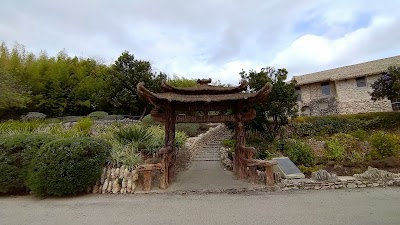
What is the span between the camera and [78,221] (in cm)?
410

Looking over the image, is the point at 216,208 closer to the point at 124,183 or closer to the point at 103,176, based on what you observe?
the point at 124,183

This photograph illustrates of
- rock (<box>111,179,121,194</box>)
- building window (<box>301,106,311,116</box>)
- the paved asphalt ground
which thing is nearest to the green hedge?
building window (<box>301,106,311,116</box>)

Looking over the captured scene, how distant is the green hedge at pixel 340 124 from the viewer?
46.2 ft

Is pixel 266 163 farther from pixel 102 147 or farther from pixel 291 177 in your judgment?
pixel 102 147

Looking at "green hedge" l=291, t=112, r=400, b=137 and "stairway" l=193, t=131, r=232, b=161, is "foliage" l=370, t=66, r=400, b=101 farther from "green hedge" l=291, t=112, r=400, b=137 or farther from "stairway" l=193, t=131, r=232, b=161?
"stairway" l=193, t=131, r=232, b=161

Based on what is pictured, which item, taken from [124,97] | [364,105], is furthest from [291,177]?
[364,105]

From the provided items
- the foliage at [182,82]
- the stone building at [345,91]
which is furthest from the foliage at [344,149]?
the foliage at [182,82]

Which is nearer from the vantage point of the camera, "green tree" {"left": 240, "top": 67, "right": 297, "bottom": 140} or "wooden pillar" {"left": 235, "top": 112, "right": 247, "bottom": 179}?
"wooden pillar" {"left": 235, "top": 112, "right": 247, "bottom": 179}

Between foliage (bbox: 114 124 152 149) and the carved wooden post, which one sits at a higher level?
foliage (bbox: 114 124 152 149)

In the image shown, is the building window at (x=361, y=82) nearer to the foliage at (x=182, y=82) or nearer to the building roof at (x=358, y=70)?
the building roof at (x=358, y=70)

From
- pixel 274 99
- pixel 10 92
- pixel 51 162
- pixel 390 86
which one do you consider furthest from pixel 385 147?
pixel 10 92

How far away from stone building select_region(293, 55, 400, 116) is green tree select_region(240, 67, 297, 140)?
11627 mm

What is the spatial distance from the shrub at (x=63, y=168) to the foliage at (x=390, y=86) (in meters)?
16.1

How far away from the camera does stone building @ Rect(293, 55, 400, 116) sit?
19.7 meters
